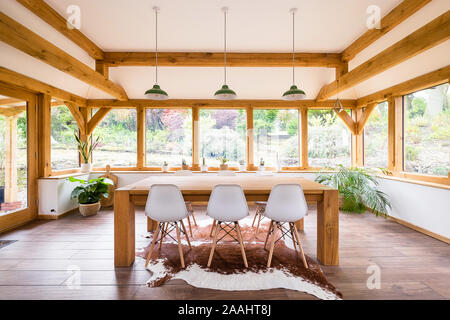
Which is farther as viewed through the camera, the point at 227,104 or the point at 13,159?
the point at 227,104

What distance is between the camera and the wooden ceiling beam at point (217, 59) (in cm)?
443

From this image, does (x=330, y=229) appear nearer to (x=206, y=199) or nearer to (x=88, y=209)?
(x=206, y=199)

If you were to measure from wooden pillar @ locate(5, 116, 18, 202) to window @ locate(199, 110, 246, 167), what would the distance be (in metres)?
3.67

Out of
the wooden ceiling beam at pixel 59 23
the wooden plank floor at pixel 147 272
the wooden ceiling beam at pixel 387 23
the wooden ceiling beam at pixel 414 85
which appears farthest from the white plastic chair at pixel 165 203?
the wooden ceiling beam at pixel 414 85

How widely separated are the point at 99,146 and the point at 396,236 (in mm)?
6626

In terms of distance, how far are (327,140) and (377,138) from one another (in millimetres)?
1101

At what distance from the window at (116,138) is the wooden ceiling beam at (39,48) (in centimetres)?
142

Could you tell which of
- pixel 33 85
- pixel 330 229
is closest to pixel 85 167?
pixel 33 85

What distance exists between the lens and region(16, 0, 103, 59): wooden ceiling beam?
9.36ft

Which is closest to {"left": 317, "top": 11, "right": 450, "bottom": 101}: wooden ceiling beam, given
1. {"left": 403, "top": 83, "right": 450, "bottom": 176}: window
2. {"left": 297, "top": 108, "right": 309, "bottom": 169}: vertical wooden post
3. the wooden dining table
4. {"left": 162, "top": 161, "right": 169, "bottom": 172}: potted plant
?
{"left": 403, "top": 83, "right": 450, "bottom": 176}: window

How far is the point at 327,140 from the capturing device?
5.68 meters

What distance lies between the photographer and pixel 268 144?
5.73 metres
